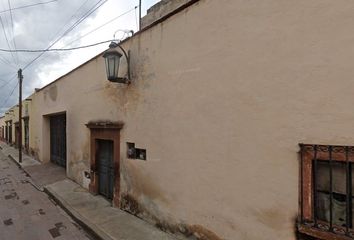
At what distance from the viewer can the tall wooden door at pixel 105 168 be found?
7.27m

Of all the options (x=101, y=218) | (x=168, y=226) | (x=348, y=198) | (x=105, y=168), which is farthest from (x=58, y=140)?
(x=348, y=198)

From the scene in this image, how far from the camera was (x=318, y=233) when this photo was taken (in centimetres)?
286

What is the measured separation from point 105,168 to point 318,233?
18.7 ft

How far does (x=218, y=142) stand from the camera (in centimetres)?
404

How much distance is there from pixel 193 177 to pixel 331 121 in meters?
2.25

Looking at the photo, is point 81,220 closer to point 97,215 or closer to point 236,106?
point 97,215

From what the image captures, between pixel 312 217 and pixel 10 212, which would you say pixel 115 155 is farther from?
pixel 312 217

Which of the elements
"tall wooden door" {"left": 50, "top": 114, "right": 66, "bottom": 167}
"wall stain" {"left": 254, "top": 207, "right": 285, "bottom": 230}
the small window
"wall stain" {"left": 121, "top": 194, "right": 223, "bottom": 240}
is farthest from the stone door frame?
"tall wooden door" {"left": 50, "top": 114, "right": 66, "bottom": 167}

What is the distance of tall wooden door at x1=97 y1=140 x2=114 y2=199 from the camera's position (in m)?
7.27

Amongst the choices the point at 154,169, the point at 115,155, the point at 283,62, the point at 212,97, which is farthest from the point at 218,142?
the point at 115,155

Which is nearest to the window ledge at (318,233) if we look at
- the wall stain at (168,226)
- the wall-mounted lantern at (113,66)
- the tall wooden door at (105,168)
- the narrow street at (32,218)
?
the wall stain at (168,226)

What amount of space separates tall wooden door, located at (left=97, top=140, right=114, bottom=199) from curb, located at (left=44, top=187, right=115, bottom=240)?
3.11 ft

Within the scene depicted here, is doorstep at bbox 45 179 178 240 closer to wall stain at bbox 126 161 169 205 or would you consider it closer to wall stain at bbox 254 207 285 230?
wall stain at bbox 126 161 169 205

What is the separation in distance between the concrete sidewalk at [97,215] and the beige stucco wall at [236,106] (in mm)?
419
